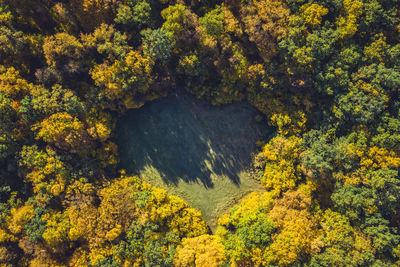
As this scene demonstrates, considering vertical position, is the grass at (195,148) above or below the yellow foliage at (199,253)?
above

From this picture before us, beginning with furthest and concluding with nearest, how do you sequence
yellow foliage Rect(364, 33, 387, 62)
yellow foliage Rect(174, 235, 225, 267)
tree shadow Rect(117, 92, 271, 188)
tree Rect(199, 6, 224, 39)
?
tree shadow Rect(117, 92, 271, 188)
tree Rect(199, 6, 224, 39)
yellow foliage Rect(174, 235, 225, 267)
yellow foliage Rect(364, 33, 387, 62)

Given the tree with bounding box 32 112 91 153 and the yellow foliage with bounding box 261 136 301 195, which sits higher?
the tree with bounding box 32 112 91 153

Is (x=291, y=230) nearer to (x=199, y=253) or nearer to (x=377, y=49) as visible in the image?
(x=199, y=253)

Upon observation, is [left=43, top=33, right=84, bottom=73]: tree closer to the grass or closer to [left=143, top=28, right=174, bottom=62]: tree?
[left=143, top=28, right=174, bottom=62]: tree

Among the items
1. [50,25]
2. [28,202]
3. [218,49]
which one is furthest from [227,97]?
[28,202]

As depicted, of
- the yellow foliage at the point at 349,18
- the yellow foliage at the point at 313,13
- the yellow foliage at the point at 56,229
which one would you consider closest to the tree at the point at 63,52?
the yellow foliage at the point at 56,229

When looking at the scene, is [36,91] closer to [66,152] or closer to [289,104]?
[66,152]

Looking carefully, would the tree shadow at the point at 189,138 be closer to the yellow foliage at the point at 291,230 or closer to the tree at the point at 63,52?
the yellow foliage at the point at 291,230

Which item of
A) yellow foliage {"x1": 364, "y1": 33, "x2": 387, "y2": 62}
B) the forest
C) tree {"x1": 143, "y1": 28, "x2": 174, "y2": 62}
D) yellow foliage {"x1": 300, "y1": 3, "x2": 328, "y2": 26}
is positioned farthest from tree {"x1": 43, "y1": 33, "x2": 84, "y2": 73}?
yellow foliage {"x1": 364, "y1": 33, "x2": 387, "y2": 62}
